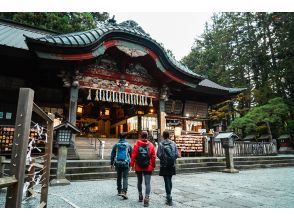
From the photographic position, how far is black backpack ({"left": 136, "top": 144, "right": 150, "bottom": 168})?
555cm

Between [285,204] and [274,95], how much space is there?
25.6 m

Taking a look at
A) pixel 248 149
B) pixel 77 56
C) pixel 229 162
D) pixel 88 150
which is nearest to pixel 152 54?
pixel 77 56

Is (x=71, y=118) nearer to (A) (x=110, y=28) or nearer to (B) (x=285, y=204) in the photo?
(A) (x=110, y=28)

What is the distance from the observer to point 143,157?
18.3 feet

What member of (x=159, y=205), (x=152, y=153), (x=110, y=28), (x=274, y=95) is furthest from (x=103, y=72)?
(x=274, y=95)

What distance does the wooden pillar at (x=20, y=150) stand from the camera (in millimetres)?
2316

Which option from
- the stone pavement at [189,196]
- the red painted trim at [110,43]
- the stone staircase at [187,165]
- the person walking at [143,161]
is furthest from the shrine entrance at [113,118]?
the person walking at [143,161]

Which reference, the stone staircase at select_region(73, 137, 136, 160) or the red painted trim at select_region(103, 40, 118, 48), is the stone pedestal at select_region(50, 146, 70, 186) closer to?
the stone staircase at select_region(73, 137, 136, 160)

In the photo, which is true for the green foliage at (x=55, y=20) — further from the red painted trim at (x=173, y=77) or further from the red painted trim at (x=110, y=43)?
the red painted trim at (x=173, y=77)

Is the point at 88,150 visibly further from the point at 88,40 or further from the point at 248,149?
the point at 248,149

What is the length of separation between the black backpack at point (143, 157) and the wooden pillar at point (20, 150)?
3372 millimetres

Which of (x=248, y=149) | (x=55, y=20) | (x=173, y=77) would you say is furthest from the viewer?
(x=55, y=20)

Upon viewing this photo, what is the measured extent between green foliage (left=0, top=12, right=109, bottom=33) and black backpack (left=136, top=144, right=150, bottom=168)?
20.9 m

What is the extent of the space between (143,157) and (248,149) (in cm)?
1331
